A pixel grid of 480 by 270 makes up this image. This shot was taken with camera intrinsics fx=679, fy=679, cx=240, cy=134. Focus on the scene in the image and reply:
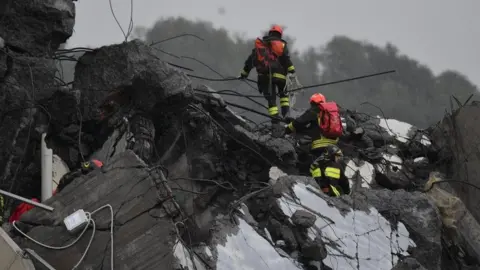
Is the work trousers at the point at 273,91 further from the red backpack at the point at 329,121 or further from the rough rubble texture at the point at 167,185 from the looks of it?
the rough rubble texture at the point at 167,185

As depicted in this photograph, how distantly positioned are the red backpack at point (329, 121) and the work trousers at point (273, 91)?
5.69ft

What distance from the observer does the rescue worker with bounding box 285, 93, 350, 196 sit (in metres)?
7.66

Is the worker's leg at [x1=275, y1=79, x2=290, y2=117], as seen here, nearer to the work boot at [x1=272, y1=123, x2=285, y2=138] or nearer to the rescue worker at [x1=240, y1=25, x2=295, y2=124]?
the rescue worker at [x1=240, y1=25, x2=295, y2=124]

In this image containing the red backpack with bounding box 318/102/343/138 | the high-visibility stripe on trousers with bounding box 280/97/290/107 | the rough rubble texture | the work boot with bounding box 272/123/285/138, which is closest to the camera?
the rough rubble texture

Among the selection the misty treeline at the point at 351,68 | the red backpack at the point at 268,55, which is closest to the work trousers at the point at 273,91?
the red backpack at the point at 268,55

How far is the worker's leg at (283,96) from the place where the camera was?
10.0 m

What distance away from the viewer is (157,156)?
654 centimetres

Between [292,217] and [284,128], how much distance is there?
353cm

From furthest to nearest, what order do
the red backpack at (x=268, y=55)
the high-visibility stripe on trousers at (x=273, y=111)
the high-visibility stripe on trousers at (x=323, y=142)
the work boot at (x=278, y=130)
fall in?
the red backpack at (x=268, y=55), the high-visibility stripe on trousers at (x=273, y=111), the work boot at (x=278, y=130), the high-visibility stripe on trousers at (x=323, y=142)

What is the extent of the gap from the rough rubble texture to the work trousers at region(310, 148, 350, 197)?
18.9 inches

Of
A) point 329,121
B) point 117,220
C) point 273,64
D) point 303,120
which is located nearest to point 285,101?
point 273,64

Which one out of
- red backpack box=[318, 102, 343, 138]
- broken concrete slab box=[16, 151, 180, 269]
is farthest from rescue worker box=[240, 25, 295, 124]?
broken concrete slab box=[16, 151, 180, 269]

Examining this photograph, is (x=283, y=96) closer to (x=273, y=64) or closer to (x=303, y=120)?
(x=273, y=64)

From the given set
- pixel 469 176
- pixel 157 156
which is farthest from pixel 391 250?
pixel 469 176
